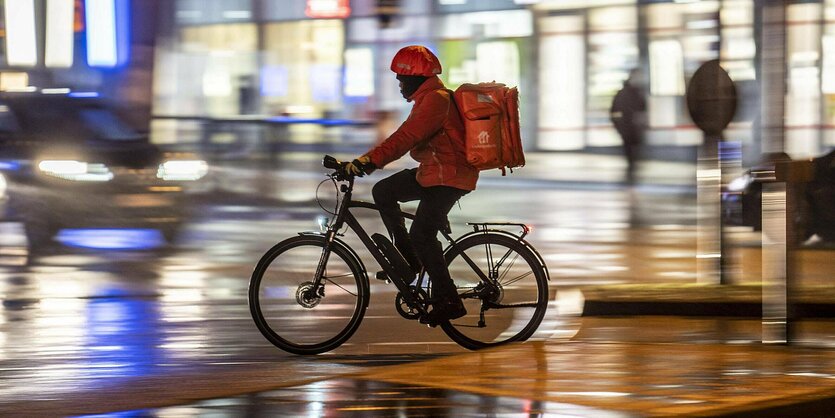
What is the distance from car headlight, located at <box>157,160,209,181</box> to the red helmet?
10254 millimetres

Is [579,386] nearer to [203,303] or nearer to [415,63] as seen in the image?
[415,63]

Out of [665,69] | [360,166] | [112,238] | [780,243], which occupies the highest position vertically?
[665,69]

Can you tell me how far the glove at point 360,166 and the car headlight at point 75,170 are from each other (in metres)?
10.2

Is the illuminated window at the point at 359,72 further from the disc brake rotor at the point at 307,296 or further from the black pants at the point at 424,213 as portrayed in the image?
the black pants at the point at 424,213

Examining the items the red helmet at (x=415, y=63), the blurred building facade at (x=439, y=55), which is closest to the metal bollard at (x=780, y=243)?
the red helmet at (x=415, y=63)

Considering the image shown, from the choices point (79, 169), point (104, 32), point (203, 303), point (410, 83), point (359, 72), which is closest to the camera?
point (410, 83)

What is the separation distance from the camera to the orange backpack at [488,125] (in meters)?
8.28

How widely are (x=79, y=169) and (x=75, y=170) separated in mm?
77

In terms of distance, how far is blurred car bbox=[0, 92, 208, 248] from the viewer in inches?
699

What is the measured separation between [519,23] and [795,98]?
5651mm

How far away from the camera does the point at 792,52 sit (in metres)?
23.8

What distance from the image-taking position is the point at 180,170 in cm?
1873

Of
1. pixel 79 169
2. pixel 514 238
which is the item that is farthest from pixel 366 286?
pixel 79 169

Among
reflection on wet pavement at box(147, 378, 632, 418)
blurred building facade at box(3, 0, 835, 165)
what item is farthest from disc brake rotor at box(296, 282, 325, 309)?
blurred building facade at box(3, 0, 835, 165)
